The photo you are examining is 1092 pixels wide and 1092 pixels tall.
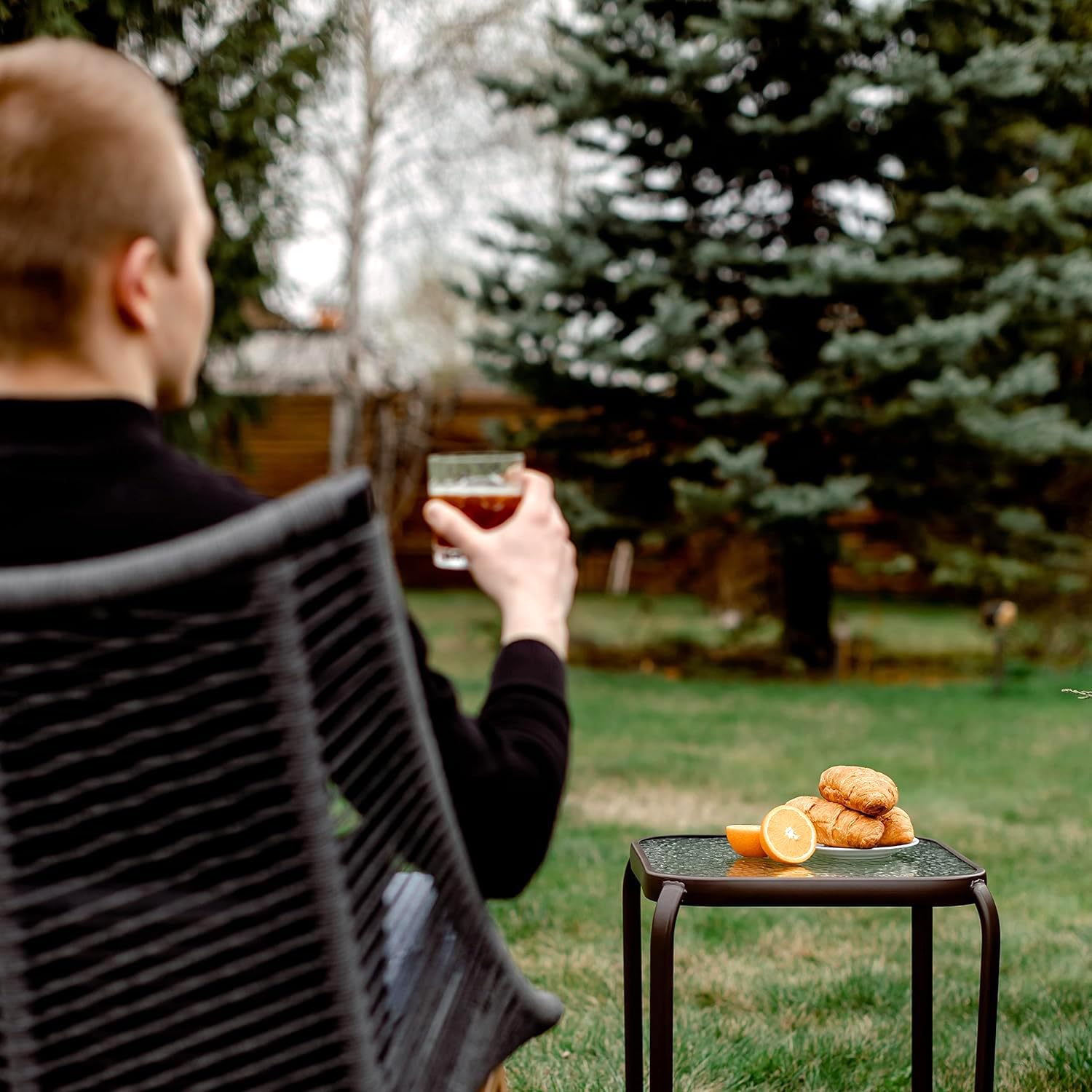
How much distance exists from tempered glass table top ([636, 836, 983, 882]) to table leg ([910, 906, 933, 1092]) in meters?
0.31

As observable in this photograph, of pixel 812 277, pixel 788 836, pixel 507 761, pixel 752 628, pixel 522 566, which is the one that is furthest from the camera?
pixel 752 628

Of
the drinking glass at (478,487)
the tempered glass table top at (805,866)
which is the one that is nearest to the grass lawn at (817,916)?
the tempered glass table top at (805,866)

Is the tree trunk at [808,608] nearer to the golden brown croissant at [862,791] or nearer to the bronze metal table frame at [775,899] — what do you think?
the golden brown croissant at [862,791]

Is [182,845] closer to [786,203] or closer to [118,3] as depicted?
[118,3]

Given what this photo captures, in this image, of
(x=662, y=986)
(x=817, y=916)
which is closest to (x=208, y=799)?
(x=662, y=986)

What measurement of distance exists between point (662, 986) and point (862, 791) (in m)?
0.54

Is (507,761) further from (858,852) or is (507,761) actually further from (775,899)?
(858,852)

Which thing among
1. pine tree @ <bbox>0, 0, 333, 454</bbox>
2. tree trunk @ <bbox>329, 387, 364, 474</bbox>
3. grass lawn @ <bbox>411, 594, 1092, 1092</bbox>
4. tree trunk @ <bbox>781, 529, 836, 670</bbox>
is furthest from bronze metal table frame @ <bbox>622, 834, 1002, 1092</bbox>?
tree trunk @ <bbox>329, 387, 364, 474</bbox>

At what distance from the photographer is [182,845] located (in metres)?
0.98

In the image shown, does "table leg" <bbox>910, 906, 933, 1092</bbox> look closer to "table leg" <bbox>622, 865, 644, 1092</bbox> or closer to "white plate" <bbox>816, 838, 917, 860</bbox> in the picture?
"white plate" <bbox>816, 838, 917, 860</bbox>

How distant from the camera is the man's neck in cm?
105

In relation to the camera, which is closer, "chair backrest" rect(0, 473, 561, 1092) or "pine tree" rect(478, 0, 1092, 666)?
"chair backrest" rect(0, 473, 561, 1092)

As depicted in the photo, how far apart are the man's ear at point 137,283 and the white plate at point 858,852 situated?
58.8 inches

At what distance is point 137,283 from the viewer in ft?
3.41
